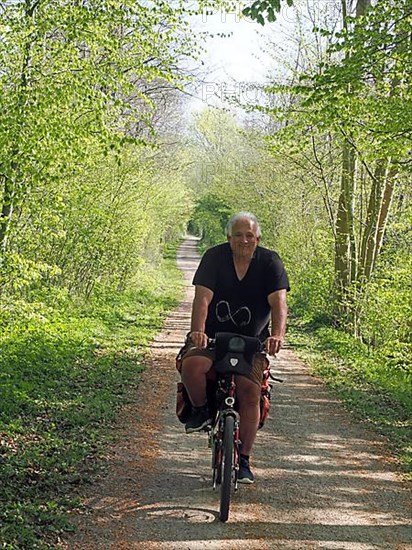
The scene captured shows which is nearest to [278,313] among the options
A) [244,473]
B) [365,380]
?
[244,473]

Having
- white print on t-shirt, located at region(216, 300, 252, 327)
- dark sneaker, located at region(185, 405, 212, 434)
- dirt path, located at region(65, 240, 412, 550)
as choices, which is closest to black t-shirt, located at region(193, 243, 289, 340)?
white print on t-shirt, located at region(216, 300, 252, 327)

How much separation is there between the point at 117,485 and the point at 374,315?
8847 millimetres

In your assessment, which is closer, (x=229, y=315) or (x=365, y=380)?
(x=229, y=315)

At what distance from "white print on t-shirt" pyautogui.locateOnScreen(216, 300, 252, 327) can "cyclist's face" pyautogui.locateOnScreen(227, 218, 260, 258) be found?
0.41 meters

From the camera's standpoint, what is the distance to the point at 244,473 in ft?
19.2

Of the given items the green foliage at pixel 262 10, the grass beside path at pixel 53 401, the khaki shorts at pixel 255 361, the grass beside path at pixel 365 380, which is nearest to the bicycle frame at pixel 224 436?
the khaki shorts at pixel 255 361

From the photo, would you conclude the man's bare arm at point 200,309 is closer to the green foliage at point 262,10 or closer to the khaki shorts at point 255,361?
the khaki shorts at point 255,361

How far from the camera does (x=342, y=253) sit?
17391 millimetres

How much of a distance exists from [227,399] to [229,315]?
651mm

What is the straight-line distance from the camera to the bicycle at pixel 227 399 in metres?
5.00

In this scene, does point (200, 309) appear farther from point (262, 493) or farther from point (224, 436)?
point (262, 493)

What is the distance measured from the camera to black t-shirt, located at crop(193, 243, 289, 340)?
5.47m

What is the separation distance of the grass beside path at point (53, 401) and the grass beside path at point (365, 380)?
301 cm

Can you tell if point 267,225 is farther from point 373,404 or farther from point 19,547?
point 19,547
